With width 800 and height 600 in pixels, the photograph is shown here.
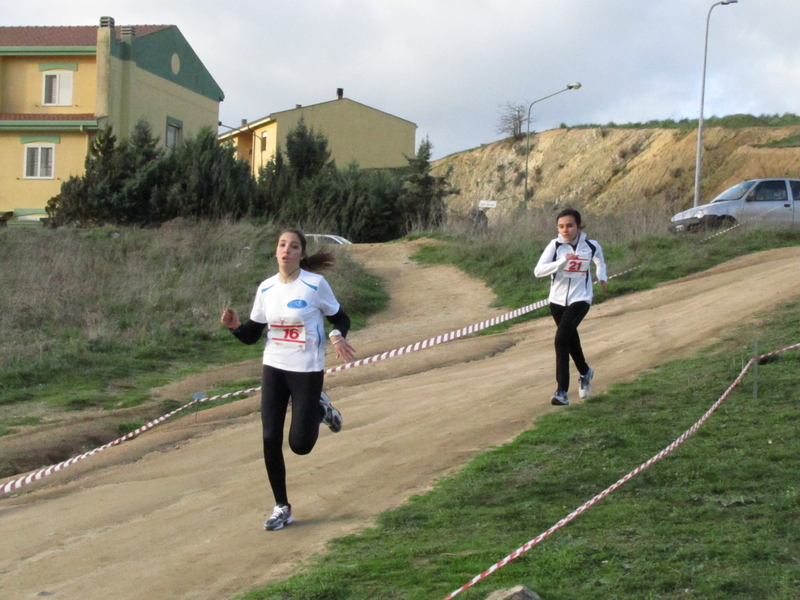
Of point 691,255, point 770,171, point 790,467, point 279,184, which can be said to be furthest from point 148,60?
point 790,467

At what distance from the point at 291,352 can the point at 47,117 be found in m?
34.0

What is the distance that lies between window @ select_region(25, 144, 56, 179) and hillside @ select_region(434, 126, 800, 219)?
17139 mm

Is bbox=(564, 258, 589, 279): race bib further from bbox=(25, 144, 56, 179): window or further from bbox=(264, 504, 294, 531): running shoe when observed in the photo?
bbox=(25, 144, 56, 179): window

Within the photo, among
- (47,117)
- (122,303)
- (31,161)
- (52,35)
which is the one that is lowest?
(122,303)

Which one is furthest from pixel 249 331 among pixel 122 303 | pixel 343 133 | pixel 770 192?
pixel 343 133

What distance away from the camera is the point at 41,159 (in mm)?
35500

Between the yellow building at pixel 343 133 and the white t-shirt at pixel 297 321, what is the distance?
45.9 meters

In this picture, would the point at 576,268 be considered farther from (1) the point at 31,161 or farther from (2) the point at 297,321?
(1) the point at 31,161

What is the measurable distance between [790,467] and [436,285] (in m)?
14.6

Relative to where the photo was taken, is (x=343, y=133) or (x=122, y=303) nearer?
(x=122, y=303)

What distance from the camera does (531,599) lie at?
3.79 meters

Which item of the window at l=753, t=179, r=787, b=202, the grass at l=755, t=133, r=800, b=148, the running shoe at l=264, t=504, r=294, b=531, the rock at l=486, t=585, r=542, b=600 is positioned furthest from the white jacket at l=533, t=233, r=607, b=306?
the grass at l=755, t=133, r=800, b=148

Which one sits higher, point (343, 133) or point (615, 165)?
point (343, 133)

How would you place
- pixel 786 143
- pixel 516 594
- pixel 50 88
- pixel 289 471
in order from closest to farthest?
1. pixel 516 594
2. pixel 289 471
3. pixel 50 88
4. pixel 786 143
